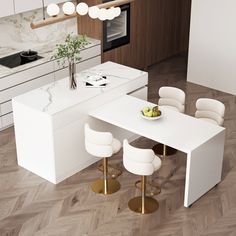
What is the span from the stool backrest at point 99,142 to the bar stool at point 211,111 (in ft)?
4.46

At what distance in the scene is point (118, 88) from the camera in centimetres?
651

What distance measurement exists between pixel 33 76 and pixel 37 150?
163cm

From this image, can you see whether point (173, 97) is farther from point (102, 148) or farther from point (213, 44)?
point (213, 44)

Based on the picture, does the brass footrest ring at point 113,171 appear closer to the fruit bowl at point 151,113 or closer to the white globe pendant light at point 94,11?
the fruit bowl at point 151,113

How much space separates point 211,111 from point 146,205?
1456 millimetres

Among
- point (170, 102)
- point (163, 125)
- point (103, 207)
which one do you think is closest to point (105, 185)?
point (103, 207)

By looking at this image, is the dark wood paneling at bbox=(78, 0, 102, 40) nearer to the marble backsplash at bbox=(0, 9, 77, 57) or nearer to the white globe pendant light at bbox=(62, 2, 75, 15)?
the marble backsplash at bbox=(0, 9, 77, 57)

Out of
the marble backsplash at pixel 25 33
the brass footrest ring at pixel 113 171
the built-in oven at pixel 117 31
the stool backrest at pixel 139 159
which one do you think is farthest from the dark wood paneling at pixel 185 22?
the stool backrest at pixel 139 159

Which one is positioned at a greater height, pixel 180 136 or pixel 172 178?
pixel 180 136

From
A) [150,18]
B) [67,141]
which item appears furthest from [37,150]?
[150,18]

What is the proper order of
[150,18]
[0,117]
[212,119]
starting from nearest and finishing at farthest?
[212,119]
[0,117]
[150,18]

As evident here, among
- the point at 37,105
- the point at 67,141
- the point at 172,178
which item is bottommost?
the point at 172,178

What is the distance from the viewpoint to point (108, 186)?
6082 mm

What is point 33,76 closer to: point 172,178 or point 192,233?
point 172,178
